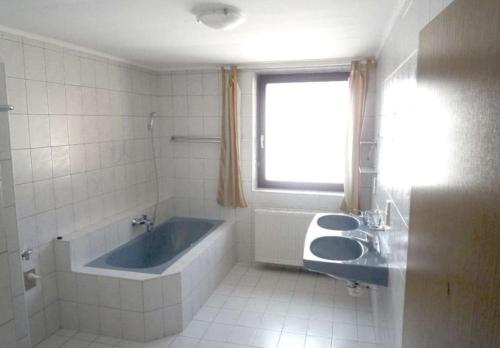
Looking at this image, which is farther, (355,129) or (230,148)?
(230,148)

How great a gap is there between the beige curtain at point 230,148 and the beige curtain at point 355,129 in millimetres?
1143

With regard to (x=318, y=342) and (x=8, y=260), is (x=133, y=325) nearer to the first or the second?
(x=318, y=342)

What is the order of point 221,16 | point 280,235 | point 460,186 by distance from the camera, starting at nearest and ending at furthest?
point 460,186
point 221,16
point 280,235

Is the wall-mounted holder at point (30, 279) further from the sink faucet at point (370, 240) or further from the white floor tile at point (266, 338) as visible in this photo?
the sink faucet at point (370, 240)

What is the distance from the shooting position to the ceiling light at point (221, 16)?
6.35ft

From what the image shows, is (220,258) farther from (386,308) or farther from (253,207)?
(386,308)

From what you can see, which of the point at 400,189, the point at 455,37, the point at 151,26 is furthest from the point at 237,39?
the point at 455,37

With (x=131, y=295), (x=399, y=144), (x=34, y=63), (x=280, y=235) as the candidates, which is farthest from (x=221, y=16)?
(x=280, y=235)

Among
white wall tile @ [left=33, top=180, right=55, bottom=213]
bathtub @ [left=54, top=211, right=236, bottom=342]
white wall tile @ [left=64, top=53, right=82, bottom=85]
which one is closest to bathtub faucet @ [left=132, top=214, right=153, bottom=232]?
bathtub @ [left=54, top=211, right=236, bottom=342]

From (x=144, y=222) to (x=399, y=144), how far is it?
265 cm

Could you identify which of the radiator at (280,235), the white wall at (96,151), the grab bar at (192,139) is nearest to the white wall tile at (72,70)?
the white wall at (96,151)

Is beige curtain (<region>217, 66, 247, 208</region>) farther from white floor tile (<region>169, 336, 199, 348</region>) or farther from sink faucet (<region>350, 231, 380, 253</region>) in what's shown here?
sink faucet (<region>350, 231, 380, 253</region>)

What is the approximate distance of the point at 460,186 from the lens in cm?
70

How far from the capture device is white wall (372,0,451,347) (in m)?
1.44
